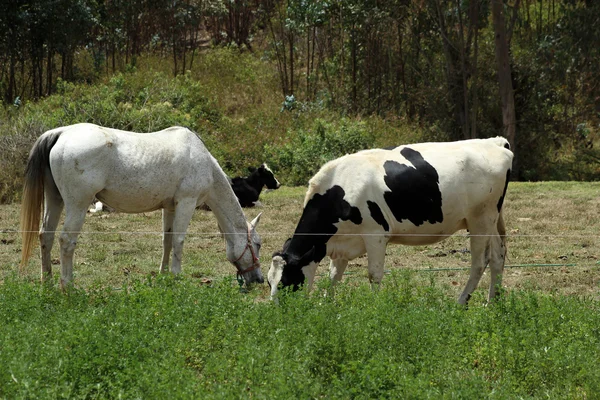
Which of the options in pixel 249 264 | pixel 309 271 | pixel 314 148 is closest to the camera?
pixel 309 271

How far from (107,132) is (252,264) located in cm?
220

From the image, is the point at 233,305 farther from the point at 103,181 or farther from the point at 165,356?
the point at 103,181

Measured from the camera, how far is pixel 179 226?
34.6 feet

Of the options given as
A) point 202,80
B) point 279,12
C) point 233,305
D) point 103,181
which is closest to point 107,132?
point 103,181

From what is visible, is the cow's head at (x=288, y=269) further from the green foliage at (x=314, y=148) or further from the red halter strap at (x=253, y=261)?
the green foliage at (x=314, y=148)

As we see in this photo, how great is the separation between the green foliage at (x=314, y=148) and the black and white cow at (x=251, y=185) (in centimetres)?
212

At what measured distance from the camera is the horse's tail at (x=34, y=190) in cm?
1003

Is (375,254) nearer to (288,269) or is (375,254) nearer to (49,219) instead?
(288,269)

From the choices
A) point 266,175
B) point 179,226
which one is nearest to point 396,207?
point 179,226

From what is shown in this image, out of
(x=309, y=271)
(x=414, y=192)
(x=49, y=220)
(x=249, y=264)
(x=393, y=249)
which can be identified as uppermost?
(x=414, y=192)

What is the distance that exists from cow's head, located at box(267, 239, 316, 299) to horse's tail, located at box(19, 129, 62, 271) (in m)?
2.64

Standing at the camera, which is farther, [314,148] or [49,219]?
[314,148]

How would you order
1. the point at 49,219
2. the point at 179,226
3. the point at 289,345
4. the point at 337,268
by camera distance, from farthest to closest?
the point at 179,226 < the point at 49,219 < the point at 337,268 < the point at 289,345

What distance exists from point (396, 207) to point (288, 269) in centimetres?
132
